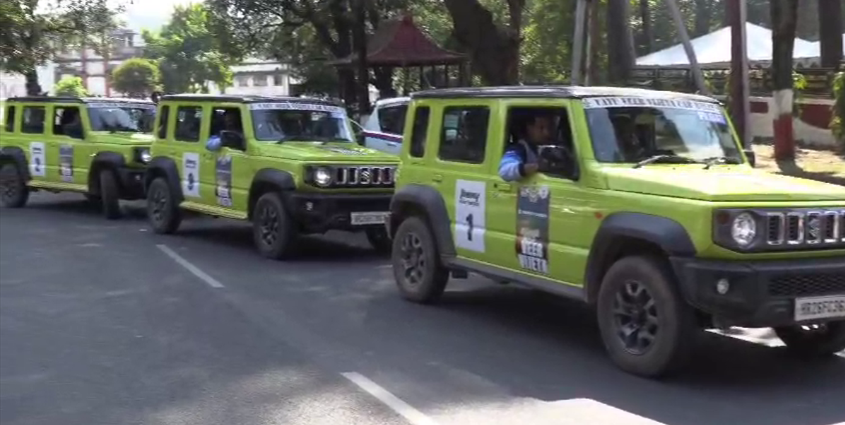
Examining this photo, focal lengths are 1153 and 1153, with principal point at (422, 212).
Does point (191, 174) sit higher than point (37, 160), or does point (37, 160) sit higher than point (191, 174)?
point (37, 160)

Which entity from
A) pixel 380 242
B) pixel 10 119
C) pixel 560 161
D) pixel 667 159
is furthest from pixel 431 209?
pixel 10 119

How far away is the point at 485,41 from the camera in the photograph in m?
18.8

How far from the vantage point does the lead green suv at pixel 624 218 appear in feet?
22.2

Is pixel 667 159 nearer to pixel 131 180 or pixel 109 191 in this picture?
A: pixel 131 180

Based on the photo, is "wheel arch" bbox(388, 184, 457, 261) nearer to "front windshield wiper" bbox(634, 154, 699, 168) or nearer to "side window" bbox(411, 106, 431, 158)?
"side window" bbox(411, 106, 431, 158)

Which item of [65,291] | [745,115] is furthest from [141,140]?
[745,115]

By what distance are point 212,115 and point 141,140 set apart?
12.1ft

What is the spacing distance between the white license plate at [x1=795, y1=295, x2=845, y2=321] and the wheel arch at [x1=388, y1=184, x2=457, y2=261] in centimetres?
327

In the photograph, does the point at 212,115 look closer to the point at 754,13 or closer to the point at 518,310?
the point at 518,310

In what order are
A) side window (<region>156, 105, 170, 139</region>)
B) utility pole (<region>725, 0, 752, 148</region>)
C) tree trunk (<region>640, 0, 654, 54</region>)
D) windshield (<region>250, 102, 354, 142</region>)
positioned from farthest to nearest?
tree trunk (<region>640, 0, 654, 54</region>)
utility pole (<region>725, 0, 752, 148</region>)
side window (<region>156, 105, 170, 139</region>)
windshield (<region>250, 102, 354, 142</region>)

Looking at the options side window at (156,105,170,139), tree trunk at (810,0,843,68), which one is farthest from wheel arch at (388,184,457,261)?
tree trunk at (810,0,843,68)

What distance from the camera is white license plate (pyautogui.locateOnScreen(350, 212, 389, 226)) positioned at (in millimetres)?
12586

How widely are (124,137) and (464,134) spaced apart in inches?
386

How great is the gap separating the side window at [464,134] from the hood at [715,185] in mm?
1695
